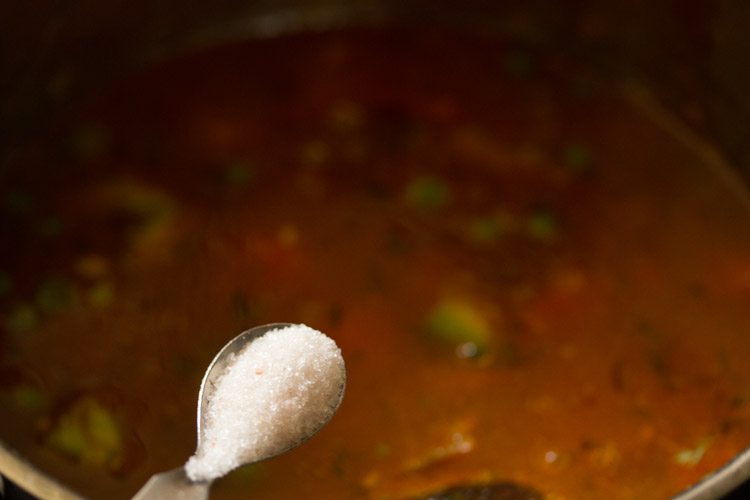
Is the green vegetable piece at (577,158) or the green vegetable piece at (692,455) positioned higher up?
the green vegetable piece at (577,158)

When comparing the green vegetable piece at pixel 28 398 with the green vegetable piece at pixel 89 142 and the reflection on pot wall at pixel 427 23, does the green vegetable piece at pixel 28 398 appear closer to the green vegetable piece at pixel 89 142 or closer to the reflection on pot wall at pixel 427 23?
the green vegetable piece at pixel 89 142

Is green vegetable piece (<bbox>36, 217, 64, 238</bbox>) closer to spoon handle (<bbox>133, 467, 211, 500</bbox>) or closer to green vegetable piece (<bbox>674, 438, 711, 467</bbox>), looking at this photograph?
spoon handle (<bbox>133, 467, 211, 500</bbox>)

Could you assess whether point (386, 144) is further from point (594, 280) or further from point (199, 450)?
point (199, 450)

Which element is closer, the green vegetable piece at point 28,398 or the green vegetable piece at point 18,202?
the green vegetable piece at point 28,398

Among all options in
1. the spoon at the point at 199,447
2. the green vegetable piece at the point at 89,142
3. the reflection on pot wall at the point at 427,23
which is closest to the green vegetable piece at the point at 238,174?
the green vegetable piece at the point at 89,142

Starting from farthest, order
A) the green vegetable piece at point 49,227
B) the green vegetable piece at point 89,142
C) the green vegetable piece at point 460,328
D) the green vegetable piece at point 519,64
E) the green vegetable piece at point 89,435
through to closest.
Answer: the green vegetable piece at point 519,64 → the green vegetable piece at point 89,142 → the green vegetable piece at point 49,227 → the green vegetable piece at point 460,328 → the green vegetable piece at point 89,435

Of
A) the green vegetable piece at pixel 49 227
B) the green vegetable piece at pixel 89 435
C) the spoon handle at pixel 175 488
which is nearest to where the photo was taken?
the spoon handle at pixel 175 488

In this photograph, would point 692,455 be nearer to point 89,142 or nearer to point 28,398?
point 28,398

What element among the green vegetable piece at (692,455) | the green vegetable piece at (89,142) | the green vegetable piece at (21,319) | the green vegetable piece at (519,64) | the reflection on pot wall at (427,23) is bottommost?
the green vegetable piece at (692,455)

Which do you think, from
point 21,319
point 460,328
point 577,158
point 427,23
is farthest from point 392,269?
point 427,23
